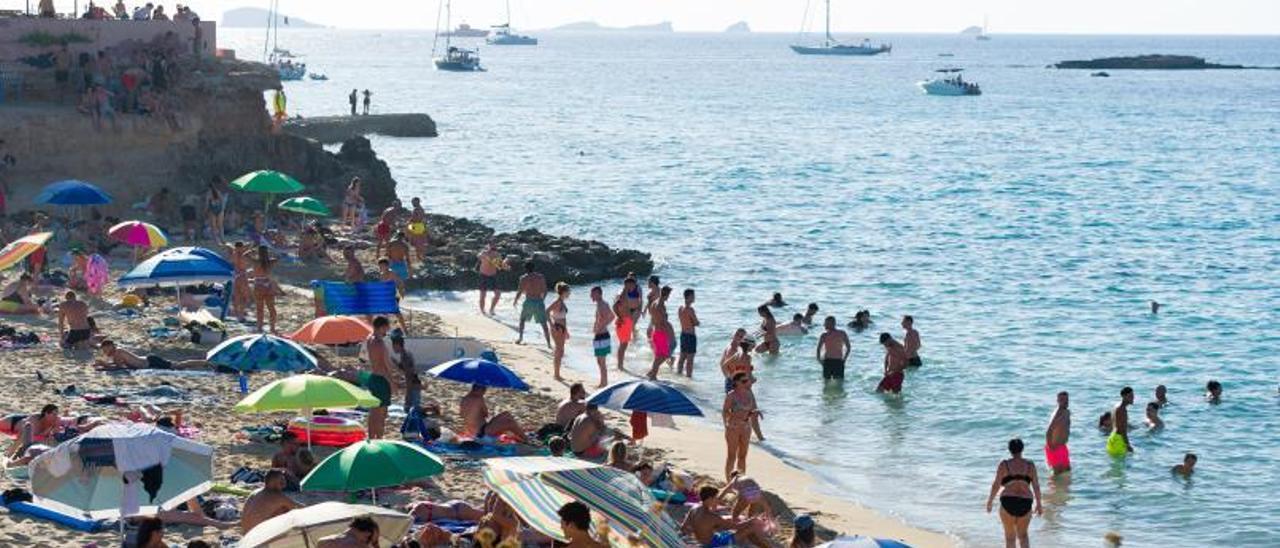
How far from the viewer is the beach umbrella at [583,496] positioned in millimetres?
11711

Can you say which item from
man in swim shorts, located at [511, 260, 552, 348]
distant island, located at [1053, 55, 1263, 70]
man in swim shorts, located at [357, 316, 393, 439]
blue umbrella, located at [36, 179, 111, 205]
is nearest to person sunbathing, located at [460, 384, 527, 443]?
man in swim shorts, located at [357, 316, 393, 439]

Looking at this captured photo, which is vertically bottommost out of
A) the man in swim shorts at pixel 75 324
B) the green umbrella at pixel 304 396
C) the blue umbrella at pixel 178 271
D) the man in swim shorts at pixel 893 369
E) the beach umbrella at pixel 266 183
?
the man in swim shorts at pixel 893 369

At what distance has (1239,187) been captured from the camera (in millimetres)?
61812

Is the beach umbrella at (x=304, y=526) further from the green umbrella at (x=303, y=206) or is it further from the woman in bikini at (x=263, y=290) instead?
the green umbrella at (x=303, y=206)

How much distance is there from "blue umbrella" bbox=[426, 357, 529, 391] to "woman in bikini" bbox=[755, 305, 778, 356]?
7.87m

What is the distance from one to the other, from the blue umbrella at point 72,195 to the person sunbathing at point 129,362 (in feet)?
28.2

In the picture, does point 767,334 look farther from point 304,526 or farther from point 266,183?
point 304,526

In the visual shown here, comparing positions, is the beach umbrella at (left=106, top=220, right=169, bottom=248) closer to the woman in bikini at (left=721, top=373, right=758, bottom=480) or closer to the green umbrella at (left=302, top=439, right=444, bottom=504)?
the woman in bikini at (left=721, top=373, right=758, bottom=480)

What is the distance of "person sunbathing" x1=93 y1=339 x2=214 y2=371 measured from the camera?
19.2 metres

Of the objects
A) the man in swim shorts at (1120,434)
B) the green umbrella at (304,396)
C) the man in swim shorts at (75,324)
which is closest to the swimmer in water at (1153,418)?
the man in swim shorts at (1120,434)

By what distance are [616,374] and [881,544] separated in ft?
37.5

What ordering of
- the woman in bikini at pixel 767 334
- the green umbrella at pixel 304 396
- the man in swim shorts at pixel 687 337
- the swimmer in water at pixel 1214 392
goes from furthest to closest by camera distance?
the woman in bikini at pixel 767 334
the swimmer in water at pixel 1214 392
the man in swim shorts at pixel 687 337
the green umbrella at pixel 304 396

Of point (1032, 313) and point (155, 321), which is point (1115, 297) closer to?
point (1032, 313)

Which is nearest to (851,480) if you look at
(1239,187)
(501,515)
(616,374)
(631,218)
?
(616,374)
